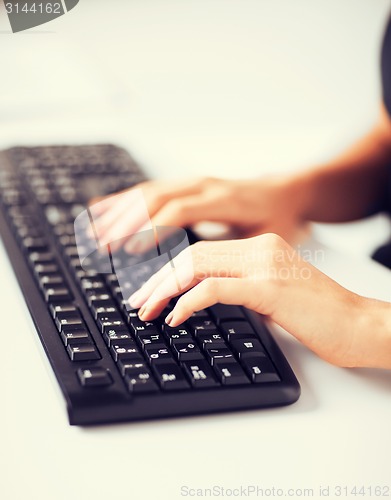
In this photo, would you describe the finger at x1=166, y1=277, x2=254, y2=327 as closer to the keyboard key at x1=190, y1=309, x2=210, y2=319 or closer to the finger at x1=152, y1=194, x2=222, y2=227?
the keyboard key at x1=190, y1=309, x2=210, y2=319

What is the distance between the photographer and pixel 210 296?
480 millimetres

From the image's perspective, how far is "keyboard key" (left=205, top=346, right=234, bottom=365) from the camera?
1.47ft

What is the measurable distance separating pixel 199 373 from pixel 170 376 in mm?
19

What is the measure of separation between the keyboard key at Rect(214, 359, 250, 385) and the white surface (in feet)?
0.07

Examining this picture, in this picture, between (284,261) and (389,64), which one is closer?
(284,261)

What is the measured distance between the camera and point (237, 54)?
50.6 inches

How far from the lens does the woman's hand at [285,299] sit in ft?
1.58

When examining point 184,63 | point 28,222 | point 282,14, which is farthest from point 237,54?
point 28,222

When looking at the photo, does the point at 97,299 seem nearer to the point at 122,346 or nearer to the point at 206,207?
the point at 122,346

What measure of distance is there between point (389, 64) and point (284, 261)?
0.41m

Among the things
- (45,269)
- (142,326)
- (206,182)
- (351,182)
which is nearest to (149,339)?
(142,326)

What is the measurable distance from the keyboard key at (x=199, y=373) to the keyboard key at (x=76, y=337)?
0.21 feet

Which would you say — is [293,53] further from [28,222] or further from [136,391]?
[136,391]

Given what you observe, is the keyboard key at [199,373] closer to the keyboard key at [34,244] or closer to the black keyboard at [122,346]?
the black keyboard at [122,346]
